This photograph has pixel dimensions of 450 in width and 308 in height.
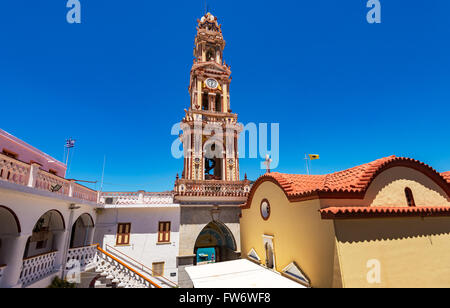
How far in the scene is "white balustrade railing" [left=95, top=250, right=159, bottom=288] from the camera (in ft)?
35.5

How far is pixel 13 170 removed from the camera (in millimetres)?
6559

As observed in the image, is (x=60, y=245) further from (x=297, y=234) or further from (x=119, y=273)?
(x=297, y=234)

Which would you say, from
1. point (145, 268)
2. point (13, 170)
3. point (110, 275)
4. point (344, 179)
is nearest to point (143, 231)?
point (145, 268)

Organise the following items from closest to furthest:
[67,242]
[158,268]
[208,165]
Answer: [67,242]
[158,268]
[208,165]

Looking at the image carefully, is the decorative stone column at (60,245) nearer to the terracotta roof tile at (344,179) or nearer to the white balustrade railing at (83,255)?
the white balustrade railing at (83,255)

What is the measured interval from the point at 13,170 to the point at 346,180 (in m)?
12.0

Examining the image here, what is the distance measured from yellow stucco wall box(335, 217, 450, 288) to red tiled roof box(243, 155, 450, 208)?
1.06 m

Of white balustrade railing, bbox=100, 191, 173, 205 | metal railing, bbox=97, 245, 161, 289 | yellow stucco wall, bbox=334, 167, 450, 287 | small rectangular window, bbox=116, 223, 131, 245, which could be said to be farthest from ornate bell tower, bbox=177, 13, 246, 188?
yellow stucco wall, bbox=334, 167, 450, 287

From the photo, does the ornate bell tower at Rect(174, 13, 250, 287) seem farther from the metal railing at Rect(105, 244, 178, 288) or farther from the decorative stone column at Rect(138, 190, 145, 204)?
the decorative stone column at Rect(138, 190, 145, 204)

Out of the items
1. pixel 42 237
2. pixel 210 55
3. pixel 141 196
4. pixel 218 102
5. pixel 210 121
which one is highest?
pixel 210 55

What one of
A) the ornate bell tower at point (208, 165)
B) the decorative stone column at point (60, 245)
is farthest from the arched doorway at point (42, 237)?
the ornate bell tower at point (208, 165)

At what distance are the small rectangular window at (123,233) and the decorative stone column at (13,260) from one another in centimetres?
597
